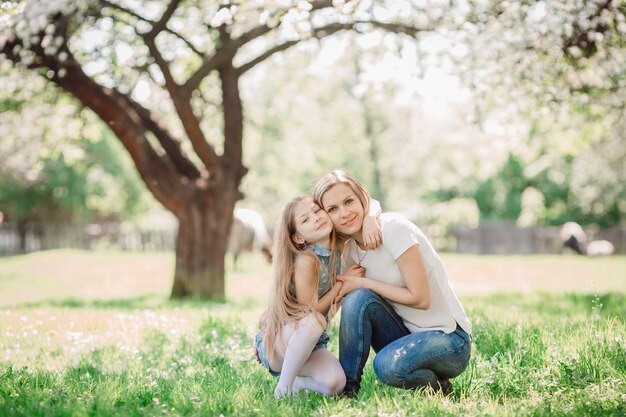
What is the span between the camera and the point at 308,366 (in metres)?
4.26

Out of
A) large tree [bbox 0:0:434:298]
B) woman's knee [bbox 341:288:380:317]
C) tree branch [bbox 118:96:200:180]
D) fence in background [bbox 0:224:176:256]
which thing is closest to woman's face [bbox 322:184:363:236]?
woman's knee [bbox 341:288:380:317]

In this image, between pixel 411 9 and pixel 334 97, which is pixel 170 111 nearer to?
pixel 411 9

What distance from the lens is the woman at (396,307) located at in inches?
159

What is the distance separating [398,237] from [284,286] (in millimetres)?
844

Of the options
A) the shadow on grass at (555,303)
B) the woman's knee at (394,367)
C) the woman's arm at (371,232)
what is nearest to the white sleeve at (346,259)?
the woman's arm at (371,232)

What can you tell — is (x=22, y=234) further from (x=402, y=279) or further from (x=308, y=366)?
(x=402, y=279)

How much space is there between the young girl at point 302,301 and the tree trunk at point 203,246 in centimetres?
649

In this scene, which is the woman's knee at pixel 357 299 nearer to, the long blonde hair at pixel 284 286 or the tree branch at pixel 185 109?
the long blonde hair at pixel 284 286

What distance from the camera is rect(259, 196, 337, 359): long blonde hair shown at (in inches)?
167

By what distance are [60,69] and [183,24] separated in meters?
2.65

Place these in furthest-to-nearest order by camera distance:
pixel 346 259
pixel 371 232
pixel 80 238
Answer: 1. pixel 80 238
2. pixel 346 259
3. pixel 371 232

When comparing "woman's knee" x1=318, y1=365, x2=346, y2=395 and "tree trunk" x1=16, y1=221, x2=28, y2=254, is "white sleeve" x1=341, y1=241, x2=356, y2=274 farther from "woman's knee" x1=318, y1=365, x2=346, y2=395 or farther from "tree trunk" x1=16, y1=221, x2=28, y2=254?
"tree trunk" x1=16, y1=221, x2=28, y2=254

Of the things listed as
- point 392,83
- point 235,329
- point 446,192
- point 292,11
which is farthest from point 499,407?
point 446,192

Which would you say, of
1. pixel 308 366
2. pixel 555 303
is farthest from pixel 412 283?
pixel 555 303
